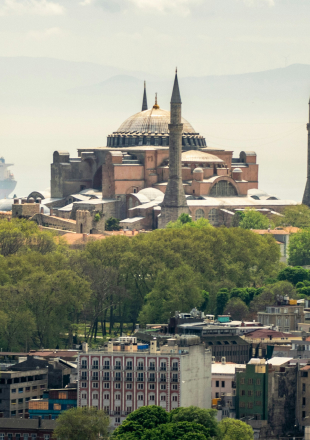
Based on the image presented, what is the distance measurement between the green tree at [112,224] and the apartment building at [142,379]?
77.8 meters

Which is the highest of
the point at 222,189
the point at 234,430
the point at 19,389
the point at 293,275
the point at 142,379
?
the point at 222,189

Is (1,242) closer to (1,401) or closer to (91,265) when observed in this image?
(91,265)

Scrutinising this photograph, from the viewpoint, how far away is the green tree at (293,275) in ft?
477

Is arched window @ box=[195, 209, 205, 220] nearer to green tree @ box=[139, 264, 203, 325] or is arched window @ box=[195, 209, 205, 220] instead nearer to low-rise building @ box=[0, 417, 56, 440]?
green tree @ box=[139, 264, 203, 325]

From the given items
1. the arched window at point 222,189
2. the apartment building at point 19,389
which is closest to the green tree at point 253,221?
the arched window at point 222,189

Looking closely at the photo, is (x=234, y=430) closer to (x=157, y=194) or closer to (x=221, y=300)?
(x=221, y=300)

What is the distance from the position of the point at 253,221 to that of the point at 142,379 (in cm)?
7700

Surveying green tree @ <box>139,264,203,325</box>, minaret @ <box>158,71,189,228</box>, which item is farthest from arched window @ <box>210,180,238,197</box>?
green tree @ <box>139,264,203,325</box>

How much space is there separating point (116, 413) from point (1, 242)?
57.4 meters

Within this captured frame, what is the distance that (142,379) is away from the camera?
103 metres

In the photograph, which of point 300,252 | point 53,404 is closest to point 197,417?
point 53,404

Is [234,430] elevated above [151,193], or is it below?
below

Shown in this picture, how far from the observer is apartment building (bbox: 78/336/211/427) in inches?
4013

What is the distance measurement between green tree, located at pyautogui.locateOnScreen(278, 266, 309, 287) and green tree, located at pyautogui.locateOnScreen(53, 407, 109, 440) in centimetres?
5271
